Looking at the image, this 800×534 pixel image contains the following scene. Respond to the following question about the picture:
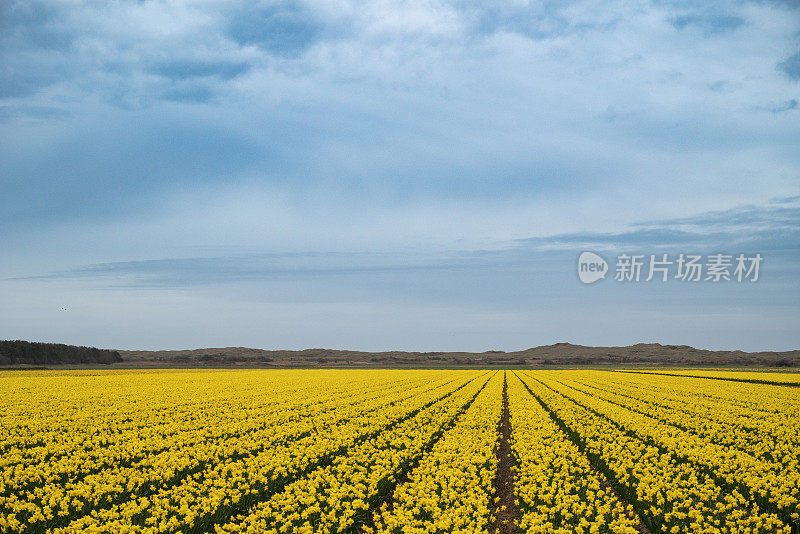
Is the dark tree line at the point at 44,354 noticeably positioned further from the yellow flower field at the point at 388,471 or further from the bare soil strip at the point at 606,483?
the bare soil strip at the point at 606,483

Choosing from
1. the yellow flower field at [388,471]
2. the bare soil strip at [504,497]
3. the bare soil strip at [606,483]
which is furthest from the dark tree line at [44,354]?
the bare soil strip at [606,483]

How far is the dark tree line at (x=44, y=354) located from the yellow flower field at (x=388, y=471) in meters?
105

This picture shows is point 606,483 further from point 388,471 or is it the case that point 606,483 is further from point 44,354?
point 44,354

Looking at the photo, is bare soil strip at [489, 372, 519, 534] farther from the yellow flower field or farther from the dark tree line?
the dark tree line

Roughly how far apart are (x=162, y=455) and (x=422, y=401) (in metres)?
15.1

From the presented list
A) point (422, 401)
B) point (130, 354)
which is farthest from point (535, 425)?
point (130, 354)

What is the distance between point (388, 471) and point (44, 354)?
416ft

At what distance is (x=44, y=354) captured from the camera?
111062 millimetres

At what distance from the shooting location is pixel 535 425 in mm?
17734

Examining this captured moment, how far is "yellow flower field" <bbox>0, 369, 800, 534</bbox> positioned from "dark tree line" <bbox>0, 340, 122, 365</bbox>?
4153 inches

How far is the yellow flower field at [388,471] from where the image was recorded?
867 centimetres

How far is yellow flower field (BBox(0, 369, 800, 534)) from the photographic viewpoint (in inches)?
341

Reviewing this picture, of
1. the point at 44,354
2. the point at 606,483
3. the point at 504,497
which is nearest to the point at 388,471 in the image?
the point at 504,497

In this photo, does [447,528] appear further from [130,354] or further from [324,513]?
[130,354]
